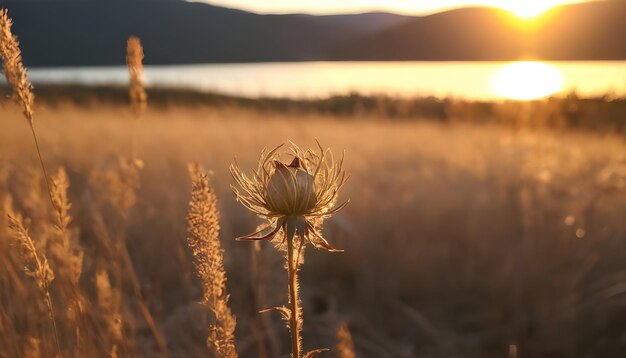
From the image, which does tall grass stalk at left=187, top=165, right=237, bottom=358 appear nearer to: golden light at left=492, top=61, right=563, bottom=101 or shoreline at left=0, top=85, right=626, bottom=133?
shoreline at left=0, top=85, right=626, bottom=133

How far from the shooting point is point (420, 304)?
2.53 metres

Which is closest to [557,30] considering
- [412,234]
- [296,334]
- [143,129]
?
[143,129]

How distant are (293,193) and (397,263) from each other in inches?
84.8

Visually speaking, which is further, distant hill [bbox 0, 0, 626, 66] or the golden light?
distant hill [bbox 0, 0, 626, 66]

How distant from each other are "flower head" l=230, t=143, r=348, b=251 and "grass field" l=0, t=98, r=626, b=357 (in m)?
0.79

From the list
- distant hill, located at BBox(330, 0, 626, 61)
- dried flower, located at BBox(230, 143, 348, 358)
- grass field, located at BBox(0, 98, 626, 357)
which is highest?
distant hill, located at BBox(330, 0, 626, 61)

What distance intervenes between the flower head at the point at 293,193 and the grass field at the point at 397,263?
0.79 meters

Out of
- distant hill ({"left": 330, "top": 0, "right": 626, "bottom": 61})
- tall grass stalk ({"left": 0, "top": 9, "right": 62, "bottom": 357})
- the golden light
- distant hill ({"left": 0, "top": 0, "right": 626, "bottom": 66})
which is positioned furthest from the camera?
distant hill ({"left": 0, "top": 0, "right": 626, "bottom": 66})

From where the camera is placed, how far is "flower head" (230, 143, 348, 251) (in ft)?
2.14

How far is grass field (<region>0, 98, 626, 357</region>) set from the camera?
200 centimetres

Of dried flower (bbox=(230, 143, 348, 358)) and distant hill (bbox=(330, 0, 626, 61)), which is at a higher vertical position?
distant hill (bbox=(330, 0, 626, 61))

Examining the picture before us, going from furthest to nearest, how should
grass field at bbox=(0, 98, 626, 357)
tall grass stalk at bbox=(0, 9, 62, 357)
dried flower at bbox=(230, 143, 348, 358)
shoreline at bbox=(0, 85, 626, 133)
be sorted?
shoreline at bbox=(0, 85, 626, 133) → grass field at bbox=(0, 98, 626, 357) → tall grass stalk at bbox=(0, 9, 62, 357) → dried flower at bbox=(230, 143, 348, 358)

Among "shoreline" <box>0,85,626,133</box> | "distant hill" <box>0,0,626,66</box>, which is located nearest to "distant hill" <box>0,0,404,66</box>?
"distant hill" <box>0,0,626,66</box>

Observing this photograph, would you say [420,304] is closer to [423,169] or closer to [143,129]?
[423,169]
